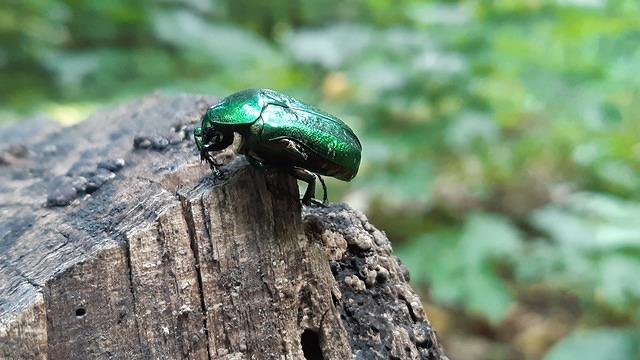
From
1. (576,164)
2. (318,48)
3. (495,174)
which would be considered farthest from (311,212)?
(576,164)

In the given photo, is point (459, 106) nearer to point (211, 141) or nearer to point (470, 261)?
point (470, 261)

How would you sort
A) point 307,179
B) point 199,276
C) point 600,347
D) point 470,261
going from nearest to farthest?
1. point 199,276
2. point 307,179
3. point 600,347
4. point 470,261

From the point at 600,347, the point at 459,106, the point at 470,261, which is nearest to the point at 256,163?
the point at 600,347

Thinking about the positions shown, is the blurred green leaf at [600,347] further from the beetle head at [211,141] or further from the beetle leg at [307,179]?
the beetle head at [211,141]

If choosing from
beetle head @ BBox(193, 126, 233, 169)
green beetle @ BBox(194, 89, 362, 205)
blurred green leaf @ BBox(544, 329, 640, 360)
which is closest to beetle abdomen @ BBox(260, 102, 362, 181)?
green beetle @ BBox(194, 89, 362, 205)

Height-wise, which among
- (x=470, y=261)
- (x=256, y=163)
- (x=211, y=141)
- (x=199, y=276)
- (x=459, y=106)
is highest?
(x=459, y=106)

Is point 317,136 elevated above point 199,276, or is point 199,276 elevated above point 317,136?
point 317,136

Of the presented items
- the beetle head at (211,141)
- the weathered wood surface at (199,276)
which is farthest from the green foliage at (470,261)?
the beetle head at (211,141)

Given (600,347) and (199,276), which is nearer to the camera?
(199,276)
